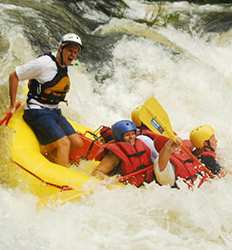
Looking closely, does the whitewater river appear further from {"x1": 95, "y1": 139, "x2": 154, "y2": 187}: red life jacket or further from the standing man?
the standing man

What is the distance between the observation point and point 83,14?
10.3 m

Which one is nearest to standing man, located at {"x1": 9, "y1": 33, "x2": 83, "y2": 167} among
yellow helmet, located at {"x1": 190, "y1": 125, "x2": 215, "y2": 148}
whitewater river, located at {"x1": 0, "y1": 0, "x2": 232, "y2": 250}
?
whitewater river, located at {"x1": 0, "y1": 0, "x2": 232, "y2": 250}

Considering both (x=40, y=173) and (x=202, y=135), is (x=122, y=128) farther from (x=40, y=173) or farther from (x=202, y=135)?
(x=202, y=135)

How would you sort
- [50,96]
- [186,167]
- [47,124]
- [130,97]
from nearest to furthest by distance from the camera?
[186,167] → [47,124] → [50,96] → [130,97]

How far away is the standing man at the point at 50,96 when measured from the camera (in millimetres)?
5340

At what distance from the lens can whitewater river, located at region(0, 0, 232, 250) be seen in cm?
441

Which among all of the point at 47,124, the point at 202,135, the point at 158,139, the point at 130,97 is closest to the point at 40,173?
the point at 47,124

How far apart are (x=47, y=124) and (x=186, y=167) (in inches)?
47.4

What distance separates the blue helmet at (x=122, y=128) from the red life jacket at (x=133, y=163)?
9cm

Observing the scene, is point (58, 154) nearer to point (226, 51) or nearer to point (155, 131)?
point (155, 131)

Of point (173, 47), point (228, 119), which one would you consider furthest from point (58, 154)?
point (173, 47)

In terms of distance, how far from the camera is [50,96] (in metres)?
5.51

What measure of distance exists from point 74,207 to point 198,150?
1.60 metres

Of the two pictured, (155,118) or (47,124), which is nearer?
(155,118)
